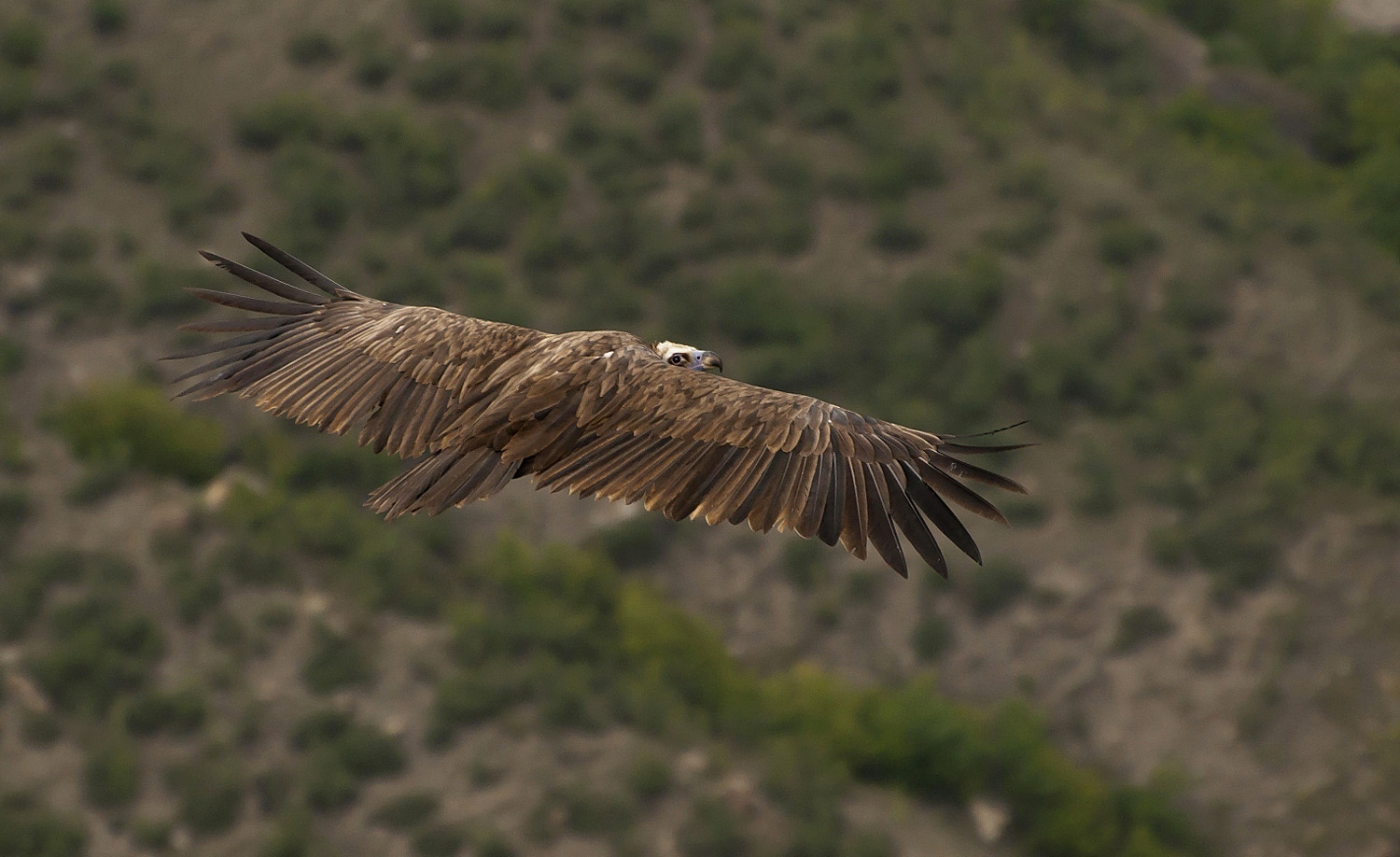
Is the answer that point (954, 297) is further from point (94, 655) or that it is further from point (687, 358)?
point (687, 358)

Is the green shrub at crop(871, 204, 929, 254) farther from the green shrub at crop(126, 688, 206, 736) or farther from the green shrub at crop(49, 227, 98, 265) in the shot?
the green shrub at crop(126, 688, 206, 736)

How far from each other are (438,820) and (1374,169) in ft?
105

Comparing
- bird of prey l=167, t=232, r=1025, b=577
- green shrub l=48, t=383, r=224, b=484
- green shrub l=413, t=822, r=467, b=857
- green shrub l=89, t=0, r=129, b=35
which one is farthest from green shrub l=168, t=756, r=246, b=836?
bird of prey l=167, t=232, r=1025, b=577

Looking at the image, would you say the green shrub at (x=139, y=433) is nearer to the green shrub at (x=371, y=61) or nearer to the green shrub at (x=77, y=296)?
the green shrub at (x=77, y=296)

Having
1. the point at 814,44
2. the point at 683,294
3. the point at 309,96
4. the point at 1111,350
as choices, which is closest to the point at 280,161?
the point at 309,96

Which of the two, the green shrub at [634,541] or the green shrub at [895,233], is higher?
the green shrub at [895,233]

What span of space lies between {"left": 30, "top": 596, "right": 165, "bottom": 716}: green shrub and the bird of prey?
21.7m

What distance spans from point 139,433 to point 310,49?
10602 millimetres

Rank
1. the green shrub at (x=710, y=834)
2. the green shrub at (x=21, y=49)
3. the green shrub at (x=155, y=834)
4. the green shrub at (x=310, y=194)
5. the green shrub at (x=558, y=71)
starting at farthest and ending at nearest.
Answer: the green shrub at (x=558, y=71) < the green shrub at (x=21, y=49) < the green shrub at (x=310, y=194) < the green shrub at (x=710, y=834) < the green shrub at (x=155, y=834)

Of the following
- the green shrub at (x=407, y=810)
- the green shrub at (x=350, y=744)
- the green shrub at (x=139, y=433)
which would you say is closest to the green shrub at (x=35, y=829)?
the green shrub at (x=350, y=744)

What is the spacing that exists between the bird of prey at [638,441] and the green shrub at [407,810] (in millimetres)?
20302

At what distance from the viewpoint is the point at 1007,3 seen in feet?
168

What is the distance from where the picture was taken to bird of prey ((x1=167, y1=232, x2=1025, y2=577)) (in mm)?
13031

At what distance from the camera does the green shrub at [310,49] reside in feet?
145
